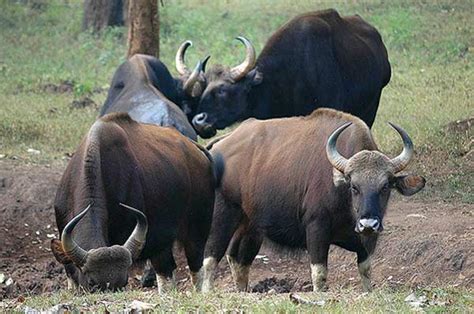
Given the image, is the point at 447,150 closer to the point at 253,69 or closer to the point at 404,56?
the point at 253,69

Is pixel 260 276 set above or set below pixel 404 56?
above

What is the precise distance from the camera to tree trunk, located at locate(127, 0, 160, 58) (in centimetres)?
1783

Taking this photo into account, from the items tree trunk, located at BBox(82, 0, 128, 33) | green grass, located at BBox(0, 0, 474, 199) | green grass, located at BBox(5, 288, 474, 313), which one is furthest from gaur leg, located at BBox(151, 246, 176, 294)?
tree trunk, located at BBox(82, 0, 128, 33)

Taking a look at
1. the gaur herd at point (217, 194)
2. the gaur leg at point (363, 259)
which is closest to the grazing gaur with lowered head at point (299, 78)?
the gaur herd at point (217, 194)

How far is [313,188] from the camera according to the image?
11.0m

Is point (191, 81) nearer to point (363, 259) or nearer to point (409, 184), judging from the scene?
point (363, 259)

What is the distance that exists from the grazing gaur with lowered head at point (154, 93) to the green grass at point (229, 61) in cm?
130

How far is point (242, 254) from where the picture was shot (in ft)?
40.0

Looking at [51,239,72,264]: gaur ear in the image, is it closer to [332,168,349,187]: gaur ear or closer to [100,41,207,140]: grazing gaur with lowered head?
[332,168,349,187]: gaur ear

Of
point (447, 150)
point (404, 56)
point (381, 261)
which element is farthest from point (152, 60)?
point (404, 56)

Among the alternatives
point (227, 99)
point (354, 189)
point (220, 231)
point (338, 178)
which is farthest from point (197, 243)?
point (227, 99)

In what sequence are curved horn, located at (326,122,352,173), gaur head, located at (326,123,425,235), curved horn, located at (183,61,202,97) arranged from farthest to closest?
curved horn, located at (183,61,202,97) → curved horn, located at (326,122,352,173) → gaur head, located at (326,123,425,235)

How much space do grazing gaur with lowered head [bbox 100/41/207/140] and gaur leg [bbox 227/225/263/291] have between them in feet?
7.61

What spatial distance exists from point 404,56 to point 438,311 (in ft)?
49.7
